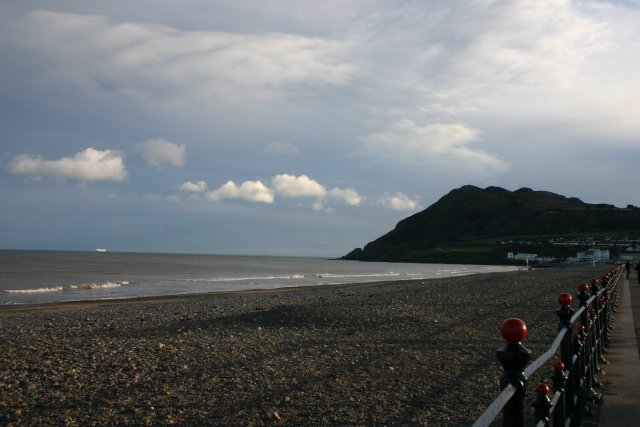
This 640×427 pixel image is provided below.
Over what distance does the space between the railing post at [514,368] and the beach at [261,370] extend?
4.13 metres

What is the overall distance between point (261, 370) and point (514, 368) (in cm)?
694

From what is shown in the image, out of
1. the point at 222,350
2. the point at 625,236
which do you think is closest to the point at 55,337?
the point at 222,350

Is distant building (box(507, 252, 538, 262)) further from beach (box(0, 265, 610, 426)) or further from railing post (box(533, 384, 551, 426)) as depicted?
railing post (box(533, 384, 551, 426))

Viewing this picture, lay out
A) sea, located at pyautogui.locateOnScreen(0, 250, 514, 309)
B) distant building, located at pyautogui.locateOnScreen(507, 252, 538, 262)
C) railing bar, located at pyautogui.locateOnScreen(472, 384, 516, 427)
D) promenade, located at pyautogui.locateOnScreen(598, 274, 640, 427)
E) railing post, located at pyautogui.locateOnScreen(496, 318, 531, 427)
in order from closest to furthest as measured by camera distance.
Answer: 1. railing bar, located at pyautogui.locateOnScreen(472, 384, 516, 427)
2. railing post, located at pyautogui.locateOnScreen(496, 318, 531, 427)
3. promenade, located at pyautogui.locateOnScreen(598, 274, 640, 427)
4. sea, located at pyautogui.locateOnScreen(0, 250, 514, 309)
5. distant building, located at pyautogui.locateOnScreen(507, 252, 538, 262)

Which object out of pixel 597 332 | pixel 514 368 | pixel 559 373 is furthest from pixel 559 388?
pixel 597 332

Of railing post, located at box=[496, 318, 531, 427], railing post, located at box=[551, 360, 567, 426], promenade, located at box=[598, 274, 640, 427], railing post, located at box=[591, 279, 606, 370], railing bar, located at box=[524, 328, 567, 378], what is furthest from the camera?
railing post, located at box=[591, 279, 606, 370]

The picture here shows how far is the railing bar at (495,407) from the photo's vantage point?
212 centimetres

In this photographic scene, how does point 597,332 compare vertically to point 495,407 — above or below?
below

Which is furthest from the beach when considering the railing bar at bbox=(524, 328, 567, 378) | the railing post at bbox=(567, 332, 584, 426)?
the railing bar at bbox=(524, 328, 567, 378)

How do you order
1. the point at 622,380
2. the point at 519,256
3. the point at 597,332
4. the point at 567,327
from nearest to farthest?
the point at 567,327 → the point at 622,380 → the point at 597,332 → the point at 519,256

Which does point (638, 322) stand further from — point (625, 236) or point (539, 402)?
point (625, 236)

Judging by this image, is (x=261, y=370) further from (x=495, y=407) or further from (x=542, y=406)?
(x=495, y=407)

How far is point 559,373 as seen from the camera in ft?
13.2

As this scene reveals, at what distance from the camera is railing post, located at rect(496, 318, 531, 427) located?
8.38 feet
